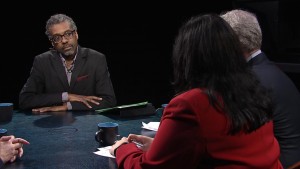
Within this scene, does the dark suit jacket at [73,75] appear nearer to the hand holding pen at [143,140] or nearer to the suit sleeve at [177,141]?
the hand holding pen at [143,140]

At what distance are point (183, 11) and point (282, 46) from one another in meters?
1.41

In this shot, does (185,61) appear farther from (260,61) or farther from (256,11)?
(256,11)

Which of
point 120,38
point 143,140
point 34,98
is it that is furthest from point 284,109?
point 120,38

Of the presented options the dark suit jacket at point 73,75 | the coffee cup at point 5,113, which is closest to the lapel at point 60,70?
the dark suit jacket at point 73,75

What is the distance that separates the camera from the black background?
4477 mm

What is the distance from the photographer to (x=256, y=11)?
12.6 ft

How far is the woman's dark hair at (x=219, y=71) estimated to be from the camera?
1.23 metres

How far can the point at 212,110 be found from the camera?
1205 millimetres

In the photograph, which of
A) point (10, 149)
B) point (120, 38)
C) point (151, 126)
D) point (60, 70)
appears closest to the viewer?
point (10, 149)

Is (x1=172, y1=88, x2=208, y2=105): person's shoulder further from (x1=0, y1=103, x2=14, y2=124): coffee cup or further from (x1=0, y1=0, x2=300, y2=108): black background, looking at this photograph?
(x1=0, y1=0, x2=300, y2=108): black background

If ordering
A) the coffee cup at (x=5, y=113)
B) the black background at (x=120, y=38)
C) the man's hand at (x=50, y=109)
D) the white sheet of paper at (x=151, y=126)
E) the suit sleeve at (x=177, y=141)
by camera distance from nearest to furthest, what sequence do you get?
the suit sleeve at (x=177, y=141), the white sheet of paper at (x=151, y=126), the coffee cup at (x=5, y=113), the man's hand at (x=50, y=109), the black background at (x=120, y=38)

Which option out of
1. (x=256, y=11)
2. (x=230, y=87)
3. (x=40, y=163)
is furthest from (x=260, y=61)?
(x=256, y=11)

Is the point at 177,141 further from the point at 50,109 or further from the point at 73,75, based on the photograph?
the point at 73,75

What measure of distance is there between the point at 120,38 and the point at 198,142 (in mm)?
3888
